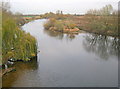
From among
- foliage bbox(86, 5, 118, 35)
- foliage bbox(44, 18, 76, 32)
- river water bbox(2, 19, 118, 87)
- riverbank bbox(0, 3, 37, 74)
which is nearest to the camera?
river water bbox(2, 19, 118, 87)

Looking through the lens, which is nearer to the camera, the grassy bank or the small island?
the grassy bank

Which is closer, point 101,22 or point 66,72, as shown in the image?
point 66,72

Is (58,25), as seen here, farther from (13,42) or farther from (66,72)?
(66,72)

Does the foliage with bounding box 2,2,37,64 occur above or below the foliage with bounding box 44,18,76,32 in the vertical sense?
below

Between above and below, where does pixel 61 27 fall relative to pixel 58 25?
below

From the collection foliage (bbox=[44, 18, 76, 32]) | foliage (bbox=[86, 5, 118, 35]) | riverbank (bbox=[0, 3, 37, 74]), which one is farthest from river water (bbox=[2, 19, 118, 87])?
foliage (bbox=[44, 18, 76, 32])

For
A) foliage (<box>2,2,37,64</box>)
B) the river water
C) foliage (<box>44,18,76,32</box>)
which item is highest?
foliage (<box>44,18,76,32</box>)

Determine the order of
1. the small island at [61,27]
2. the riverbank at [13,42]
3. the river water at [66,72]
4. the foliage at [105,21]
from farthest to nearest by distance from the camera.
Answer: the small island at [61,27]
the foliage at [105,21]
the riverbank at [13,42]
the river water at [66,72]

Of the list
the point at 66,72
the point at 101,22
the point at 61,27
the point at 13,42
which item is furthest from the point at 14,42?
the point at 61,27

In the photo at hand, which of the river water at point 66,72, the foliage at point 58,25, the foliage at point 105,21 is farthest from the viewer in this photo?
the foliage at point 58,25

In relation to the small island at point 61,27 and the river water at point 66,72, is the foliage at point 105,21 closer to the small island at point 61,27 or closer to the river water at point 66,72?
the small island at point 61,27

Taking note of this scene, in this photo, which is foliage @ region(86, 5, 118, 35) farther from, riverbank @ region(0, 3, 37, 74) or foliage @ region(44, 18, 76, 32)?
riverbank @ region(0, 3, 37, 74)

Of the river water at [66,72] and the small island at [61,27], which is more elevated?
the small island at [61,27]

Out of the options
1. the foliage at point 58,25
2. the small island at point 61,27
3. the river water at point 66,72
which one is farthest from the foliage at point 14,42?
the foliage at point 58,25
